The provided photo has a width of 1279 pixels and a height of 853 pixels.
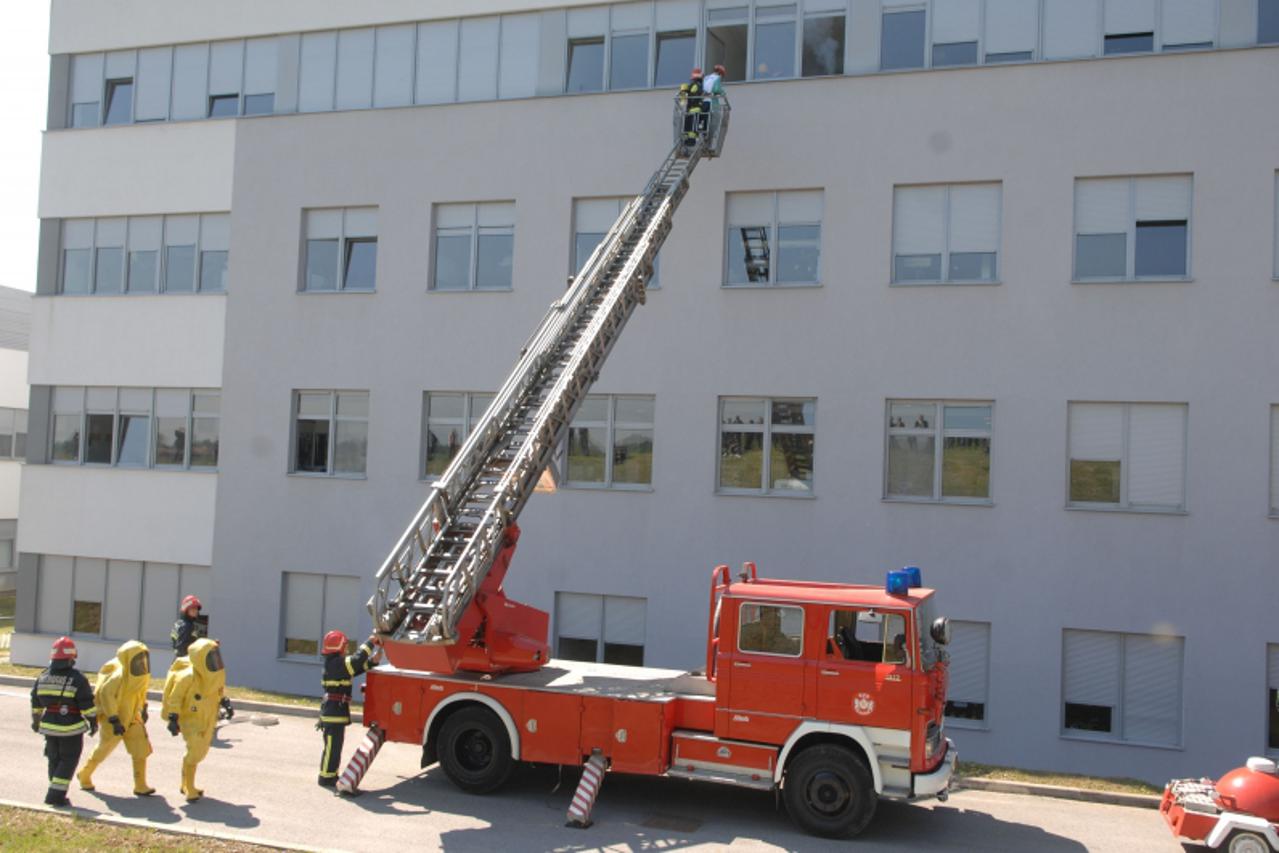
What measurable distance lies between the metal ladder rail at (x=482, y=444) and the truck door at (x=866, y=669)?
375 centimetres

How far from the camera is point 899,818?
10930 mm

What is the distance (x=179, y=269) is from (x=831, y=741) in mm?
14808

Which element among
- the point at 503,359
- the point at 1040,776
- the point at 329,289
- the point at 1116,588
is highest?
the point at 329,289

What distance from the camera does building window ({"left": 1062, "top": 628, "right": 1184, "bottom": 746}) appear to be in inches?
584

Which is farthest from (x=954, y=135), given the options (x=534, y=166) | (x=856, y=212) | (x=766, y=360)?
(x=534, y=166)

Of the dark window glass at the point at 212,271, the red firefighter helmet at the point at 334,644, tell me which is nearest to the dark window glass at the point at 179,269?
the dark window glass at the point at 212,271

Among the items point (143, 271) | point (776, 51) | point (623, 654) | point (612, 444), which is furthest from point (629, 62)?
point (143, 271)

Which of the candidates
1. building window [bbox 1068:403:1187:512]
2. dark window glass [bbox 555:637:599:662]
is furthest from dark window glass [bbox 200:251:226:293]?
building window [bbox 1068:403:1187:512]

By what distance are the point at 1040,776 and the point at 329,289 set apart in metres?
12.9

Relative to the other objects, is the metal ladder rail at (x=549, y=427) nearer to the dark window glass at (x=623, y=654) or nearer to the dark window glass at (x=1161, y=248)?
the dark window glass at (x=623, y=654)

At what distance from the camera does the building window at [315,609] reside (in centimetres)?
1838

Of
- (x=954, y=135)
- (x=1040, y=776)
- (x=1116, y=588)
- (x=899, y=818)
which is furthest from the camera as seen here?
(x=954, y=135)

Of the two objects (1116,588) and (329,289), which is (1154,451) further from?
(329,289)

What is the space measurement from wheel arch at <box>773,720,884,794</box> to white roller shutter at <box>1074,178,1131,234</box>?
8641mm
